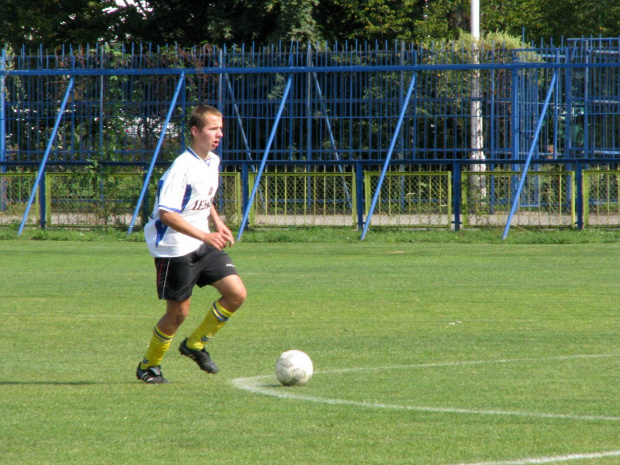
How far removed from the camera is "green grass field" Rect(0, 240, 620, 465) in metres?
5.08

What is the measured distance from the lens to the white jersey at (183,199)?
6762 millimetres

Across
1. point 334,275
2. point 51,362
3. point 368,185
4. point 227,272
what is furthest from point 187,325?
point 368,185

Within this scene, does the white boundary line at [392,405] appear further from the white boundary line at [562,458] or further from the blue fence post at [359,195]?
the blue fence post at [359,195]

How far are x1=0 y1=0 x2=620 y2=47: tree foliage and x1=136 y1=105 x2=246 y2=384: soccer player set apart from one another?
27.4 m

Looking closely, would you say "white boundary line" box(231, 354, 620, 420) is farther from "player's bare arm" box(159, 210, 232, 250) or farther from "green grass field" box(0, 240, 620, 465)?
"player's bare arm" box(159, 210, 232, 250)

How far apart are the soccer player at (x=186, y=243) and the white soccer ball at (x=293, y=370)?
25.1 inches

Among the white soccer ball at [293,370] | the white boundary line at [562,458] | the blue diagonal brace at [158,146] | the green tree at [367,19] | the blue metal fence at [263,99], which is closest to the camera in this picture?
the white boundary line at [562,458]

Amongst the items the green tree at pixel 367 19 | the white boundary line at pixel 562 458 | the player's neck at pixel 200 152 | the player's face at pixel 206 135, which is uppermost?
the green tree at pixel 367 19

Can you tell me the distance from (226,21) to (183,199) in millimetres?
29290

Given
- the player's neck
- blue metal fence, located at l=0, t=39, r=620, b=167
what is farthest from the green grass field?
blue metal fence, located at l=0, t=39, r=620, b=167

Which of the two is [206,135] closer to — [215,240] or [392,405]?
[215,240]

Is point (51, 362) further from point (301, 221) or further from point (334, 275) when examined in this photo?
point (301, 221)

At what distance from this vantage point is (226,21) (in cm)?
3516

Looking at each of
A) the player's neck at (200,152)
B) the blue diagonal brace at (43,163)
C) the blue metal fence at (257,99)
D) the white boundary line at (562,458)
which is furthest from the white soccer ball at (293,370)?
the blue diagonal brace at (43,163)
